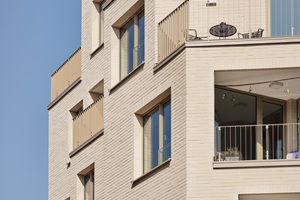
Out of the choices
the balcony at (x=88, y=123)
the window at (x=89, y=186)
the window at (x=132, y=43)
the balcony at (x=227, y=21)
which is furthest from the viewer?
the window at (x=89, y=186)

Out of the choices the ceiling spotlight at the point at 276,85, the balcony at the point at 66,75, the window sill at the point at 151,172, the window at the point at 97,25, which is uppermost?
the window at the point at 97,25

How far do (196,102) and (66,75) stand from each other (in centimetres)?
1255

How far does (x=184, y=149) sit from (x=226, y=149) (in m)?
1.65

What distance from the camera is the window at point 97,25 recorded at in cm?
4291

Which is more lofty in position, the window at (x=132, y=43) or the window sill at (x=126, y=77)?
the window at (x=132, y=43)

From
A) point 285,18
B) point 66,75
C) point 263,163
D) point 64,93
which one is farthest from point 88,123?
point 263,163

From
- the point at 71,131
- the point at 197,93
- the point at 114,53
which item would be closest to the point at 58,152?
the point at 71,131

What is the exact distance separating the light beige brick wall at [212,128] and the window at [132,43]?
448 centimetres

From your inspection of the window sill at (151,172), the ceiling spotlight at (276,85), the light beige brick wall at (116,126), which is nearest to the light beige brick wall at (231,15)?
the light beige brick wall at (116,126)

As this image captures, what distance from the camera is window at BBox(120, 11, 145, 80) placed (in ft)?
127

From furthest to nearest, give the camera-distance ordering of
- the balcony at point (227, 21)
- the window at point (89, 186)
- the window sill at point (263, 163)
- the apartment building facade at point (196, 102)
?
the window at point (89, 186) → the balcony at point (227, 21) → the apartment building facade at point (196, 102) → the window sill at point (263, 163)

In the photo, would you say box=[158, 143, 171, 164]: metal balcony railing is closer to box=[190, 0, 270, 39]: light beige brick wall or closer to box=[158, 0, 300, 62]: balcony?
box=[158, 0, 300, 62]: balcony

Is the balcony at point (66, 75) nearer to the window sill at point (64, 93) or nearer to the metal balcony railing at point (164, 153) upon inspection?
the window sill at point (64, 93)

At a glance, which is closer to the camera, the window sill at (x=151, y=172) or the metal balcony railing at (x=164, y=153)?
the window sill at (x=151, y=172)
